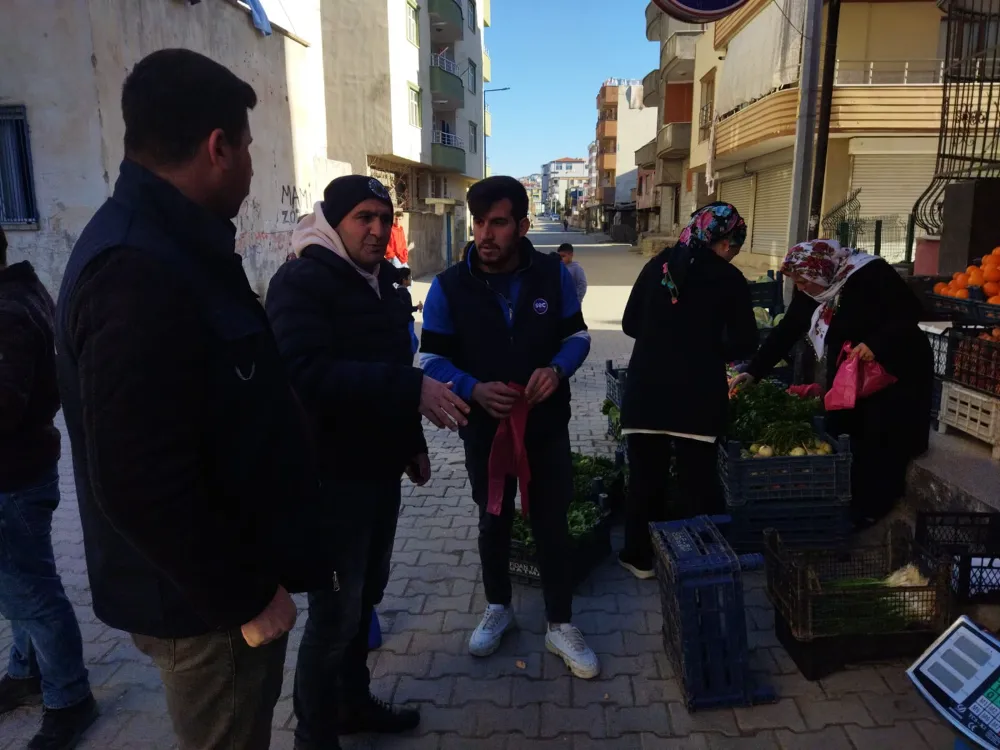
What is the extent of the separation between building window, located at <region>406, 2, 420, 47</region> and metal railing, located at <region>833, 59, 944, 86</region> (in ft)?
49.2

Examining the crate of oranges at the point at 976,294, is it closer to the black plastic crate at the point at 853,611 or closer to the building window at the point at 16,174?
the black plastic crate at the point at 853,611

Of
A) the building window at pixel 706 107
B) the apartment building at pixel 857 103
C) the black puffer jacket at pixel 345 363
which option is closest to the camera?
the black puffer jacket at pixel 345 363

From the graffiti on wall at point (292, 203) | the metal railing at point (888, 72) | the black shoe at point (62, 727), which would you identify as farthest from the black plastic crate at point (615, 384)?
the metal railing at point (888, 72)

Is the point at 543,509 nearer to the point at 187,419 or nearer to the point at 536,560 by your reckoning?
the point at 536,560

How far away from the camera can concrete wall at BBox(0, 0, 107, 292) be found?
8367 millimetres

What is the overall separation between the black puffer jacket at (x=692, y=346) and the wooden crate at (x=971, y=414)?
138 cm

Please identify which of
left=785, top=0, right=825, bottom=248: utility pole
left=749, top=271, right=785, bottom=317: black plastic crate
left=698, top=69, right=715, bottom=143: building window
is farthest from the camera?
left=698, top=69, right=715, bottom=143: building window

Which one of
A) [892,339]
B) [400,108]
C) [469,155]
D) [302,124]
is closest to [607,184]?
[469,155]

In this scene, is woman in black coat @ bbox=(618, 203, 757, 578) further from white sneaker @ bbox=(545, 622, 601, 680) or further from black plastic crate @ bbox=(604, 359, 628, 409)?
black plastic crate @ bbox=(604, 359, 628, 409)

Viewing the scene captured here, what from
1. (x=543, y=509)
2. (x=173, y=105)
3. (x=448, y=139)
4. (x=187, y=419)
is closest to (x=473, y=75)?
(x=448, y=139)

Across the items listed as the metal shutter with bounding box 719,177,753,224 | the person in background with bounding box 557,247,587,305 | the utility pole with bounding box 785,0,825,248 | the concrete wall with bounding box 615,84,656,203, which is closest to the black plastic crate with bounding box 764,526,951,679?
the utility pole with bounding box 785,0,825,248

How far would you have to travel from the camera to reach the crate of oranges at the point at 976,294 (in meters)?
3.56

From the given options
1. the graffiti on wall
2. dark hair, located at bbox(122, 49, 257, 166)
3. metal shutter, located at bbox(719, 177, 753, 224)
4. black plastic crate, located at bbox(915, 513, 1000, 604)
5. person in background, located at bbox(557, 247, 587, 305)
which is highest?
metal shutter, located at bbox(719, 177, 753, 224)

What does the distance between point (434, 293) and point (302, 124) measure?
41.3 ft
